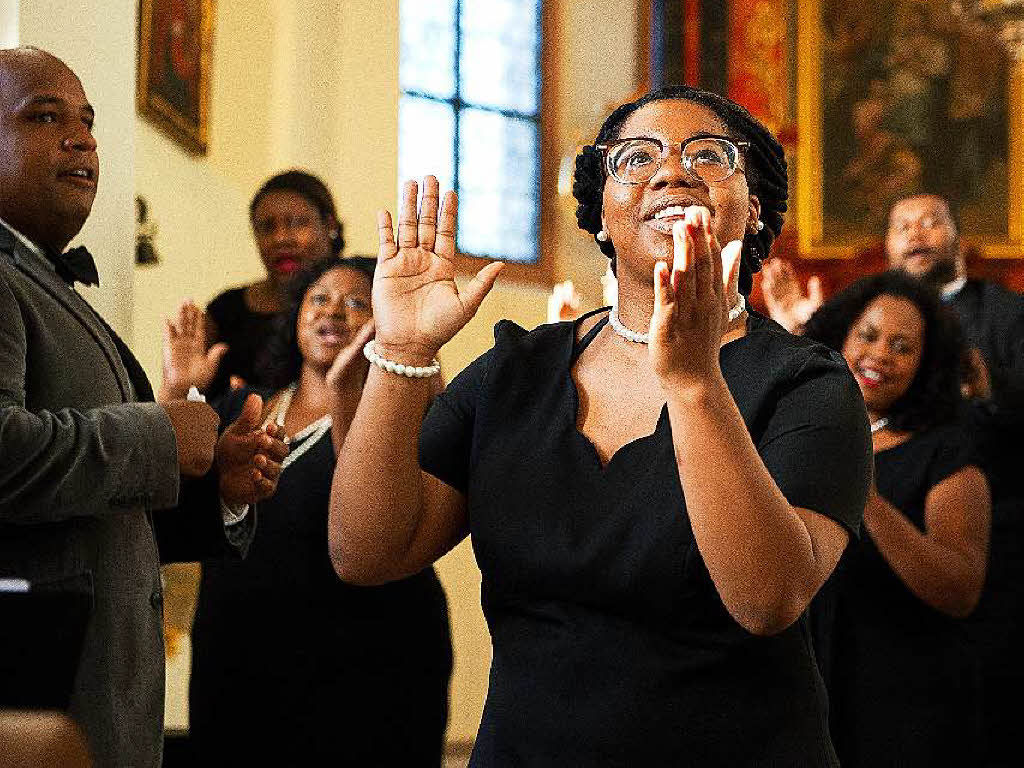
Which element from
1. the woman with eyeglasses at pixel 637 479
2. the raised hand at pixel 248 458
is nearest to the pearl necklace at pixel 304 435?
the raised hand at pixel 248 458

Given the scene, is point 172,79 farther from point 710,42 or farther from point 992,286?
point 710,42

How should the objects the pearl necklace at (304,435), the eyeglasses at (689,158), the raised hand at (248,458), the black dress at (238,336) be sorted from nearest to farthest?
the eyeglasses at (689,158)
the raised hand at (248,458)
the pearl necklace at (304,435)
the black dress at (238,336)

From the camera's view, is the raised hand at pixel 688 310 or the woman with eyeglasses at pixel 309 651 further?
the woman with eyeglasses at pixel 309 651

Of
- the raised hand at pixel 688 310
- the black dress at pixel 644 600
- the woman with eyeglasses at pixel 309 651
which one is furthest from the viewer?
the woman with eyeglasses at pixel 309 651

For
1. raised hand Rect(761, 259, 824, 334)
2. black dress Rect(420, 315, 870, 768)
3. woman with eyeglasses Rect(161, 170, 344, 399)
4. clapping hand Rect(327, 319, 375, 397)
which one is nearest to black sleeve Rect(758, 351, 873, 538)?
black dress Rect(420, 315, 870, 768)

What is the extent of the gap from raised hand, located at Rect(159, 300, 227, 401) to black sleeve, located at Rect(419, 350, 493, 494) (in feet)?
5.56

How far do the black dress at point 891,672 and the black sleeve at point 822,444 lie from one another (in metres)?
2.46

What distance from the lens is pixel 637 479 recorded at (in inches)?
96.5

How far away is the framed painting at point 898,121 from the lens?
12.9 meters

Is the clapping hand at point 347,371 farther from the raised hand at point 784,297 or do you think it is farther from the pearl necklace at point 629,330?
the raised hand at point 784,297

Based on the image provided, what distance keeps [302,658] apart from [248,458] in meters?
1.27

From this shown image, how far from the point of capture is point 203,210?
28.1ft

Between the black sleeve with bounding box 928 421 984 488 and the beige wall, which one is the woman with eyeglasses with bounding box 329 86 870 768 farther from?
the beige wall

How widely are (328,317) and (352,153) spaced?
223 inches
